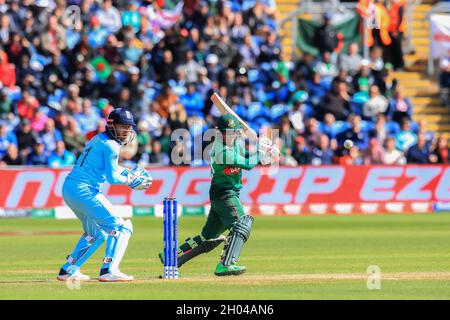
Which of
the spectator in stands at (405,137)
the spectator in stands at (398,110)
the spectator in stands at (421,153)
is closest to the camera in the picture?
the spectator in stands at (421,153)

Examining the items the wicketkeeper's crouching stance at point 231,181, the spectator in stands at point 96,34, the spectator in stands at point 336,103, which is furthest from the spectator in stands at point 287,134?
the wicketkeeper's crouching stance at point 231,181

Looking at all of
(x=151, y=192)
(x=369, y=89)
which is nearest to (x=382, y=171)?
(x=369, y=89)

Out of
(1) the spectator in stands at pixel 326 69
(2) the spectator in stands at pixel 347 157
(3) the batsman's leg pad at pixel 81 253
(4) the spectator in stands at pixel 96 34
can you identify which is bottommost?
(2) the spectator in stands at pixel 347 157

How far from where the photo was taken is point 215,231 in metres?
15.4

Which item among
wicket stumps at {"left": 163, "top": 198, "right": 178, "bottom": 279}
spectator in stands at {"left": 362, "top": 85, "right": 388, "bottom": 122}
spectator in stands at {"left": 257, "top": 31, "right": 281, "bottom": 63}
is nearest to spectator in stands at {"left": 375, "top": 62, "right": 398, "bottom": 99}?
spectator in stands at {"left": 362, "top": 85, "right": 388, "bottom": 122}

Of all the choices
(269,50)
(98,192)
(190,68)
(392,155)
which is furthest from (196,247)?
(269,50)

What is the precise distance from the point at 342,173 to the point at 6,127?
8171 millimetres

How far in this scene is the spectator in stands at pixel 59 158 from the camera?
93.1 feet

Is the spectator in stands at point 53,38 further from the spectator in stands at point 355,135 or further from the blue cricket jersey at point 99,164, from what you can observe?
the blue cricket jersey at point 99,164

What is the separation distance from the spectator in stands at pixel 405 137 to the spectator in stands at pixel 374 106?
689mm

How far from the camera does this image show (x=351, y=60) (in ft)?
112

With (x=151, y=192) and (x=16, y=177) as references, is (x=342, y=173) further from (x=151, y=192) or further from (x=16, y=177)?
(x=16, y=177)

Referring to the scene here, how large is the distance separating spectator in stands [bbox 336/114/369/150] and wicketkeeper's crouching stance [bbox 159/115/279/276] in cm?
1620

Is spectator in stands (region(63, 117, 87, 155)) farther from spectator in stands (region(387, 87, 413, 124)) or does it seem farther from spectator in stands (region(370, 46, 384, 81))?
spectator in stands (region(370, 46, 384, 81))
